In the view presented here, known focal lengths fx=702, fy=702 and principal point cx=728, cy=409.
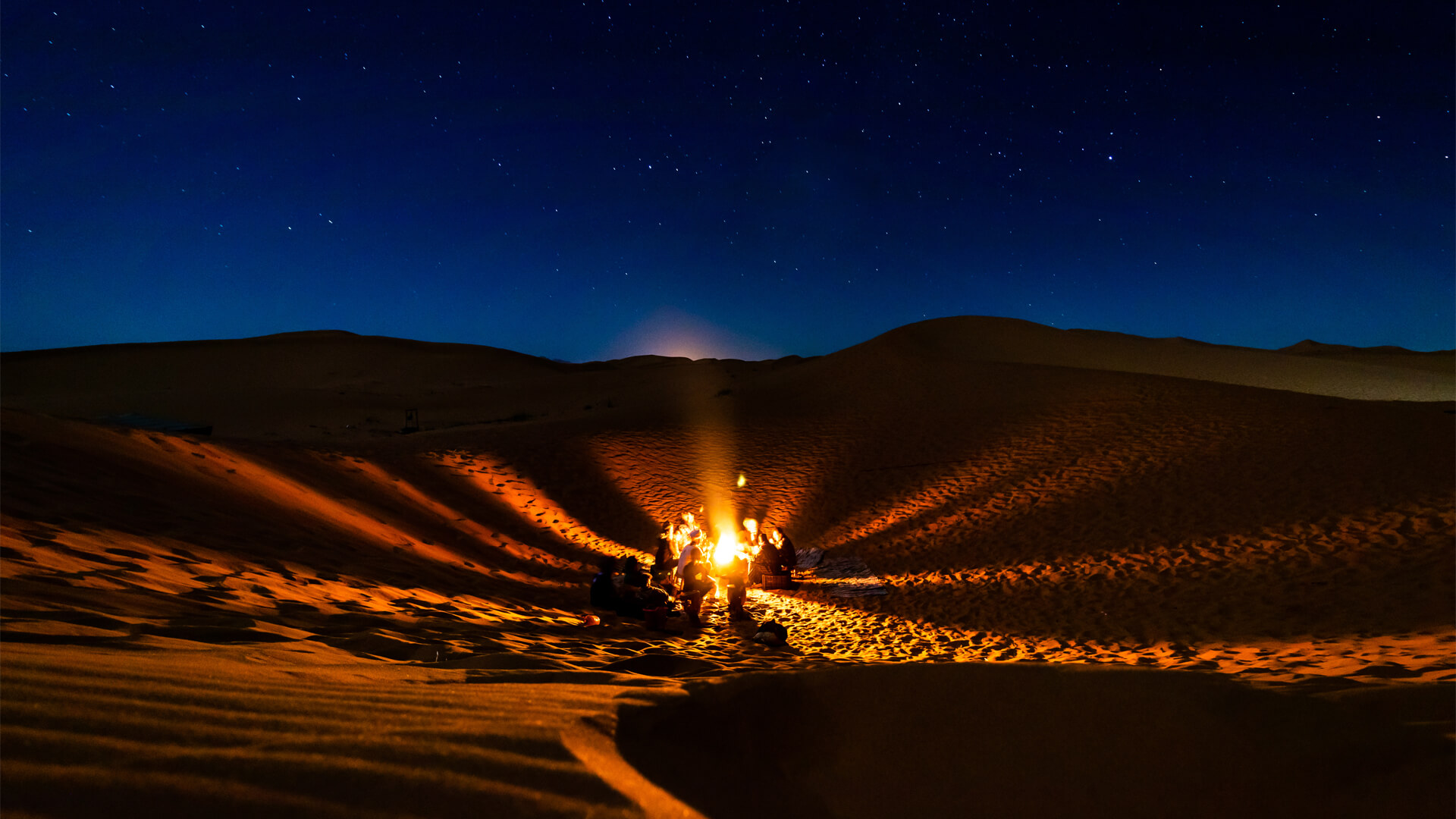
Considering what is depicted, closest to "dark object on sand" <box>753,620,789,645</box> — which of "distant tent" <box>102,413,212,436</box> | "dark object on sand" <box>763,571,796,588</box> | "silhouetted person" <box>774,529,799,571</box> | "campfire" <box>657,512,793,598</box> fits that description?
"campfire" <box>657,512,793,598</box>

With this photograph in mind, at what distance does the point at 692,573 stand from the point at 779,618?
5.55 feet

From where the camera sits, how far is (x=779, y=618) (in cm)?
938

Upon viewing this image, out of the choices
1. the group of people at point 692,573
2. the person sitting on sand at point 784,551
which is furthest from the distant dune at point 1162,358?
the group of people at point 692,573

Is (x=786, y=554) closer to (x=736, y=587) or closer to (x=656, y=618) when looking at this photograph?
(x=736, y=587)

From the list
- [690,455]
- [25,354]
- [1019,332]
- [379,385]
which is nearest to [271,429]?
[690,455]

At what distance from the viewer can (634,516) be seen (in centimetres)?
1564

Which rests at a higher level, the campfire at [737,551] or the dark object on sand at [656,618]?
the campfire at [737,551]

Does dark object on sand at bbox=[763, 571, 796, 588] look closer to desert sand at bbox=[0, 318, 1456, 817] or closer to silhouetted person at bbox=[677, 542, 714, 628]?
desert sand at bbox=[0, 318, 1456, 817]

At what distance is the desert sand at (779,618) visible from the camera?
2064mm

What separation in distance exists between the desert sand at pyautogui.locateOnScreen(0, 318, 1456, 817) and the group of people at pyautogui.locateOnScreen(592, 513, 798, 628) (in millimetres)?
343

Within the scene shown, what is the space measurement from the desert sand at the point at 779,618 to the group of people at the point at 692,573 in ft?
1.13

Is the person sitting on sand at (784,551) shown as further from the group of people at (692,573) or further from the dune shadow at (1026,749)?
the dune shadow at (1026,749)

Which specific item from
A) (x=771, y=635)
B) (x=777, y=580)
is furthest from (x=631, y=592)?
(x=777, y=580)

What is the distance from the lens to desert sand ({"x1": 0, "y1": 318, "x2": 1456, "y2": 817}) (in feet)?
6.77
